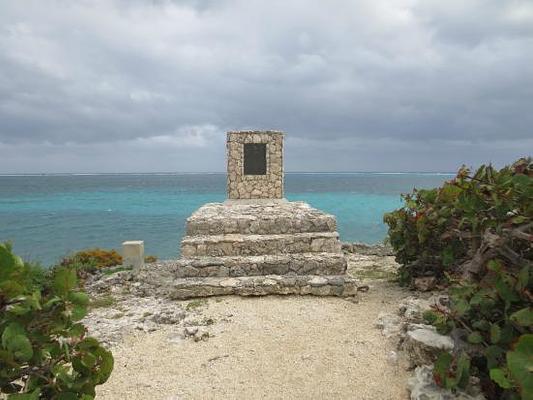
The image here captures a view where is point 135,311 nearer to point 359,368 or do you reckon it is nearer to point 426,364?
point 359,368

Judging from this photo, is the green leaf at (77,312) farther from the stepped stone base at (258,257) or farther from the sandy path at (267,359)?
the stepped stone base at (258,257)

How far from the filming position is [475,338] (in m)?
3.97

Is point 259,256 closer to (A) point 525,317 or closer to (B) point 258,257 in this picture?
(B) point 258,257

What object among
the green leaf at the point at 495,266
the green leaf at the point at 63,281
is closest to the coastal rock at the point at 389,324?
the green leaf at the point at 495,266

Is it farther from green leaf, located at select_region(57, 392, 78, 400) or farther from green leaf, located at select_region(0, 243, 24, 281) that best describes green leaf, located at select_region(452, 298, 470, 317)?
green leaf, located at select_region(0, 243, 24, 281)

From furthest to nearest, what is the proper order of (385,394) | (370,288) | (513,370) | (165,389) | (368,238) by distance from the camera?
(368,238) < (370,288) < (165,389) < (385,394) < (513,370)

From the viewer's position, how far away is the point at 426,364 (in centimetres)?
492

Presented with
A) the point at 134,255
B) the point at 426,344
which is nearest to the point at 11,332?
the point at 426,344

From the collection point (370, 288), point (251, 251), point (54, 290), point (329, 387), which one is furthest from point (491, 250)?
point (251, 251)

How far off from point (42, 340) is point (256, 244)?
756 centimetres

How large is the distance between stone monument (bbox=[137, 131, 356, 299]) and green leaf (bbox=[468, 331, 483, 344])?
194 inches

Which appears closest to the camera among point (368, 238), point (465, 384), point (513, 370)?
point (513, 370)

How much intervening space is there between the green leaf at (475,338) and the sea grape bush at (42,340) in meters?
3.38

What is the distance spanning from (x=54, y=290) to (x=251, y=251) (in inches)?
296
